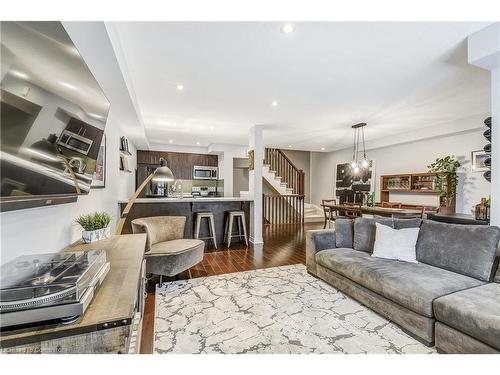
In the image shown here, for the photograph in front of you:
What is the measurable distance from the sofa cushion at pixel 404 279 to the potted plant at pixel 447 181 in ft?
11.1

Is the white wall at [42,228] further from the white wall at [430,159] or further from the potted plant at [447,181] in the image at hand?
the white wall at [430,159]

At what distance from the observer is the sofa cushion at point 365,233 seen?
9.82ft

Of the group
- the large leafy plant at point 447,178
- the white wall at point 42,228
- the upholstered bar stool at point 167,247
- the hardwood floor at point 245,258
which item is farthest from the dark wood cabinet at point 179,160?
the large leafy plant at point 447,178

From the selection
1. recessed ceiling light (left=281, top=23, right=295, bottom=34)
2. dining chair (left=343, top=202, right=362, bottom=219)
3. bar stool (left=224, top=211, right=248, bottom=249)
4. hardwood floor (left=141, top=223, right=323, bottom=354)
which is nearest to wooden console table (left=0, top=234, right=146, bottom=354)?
hardwood floor (left=141, top=223, right=323, bottom=354)

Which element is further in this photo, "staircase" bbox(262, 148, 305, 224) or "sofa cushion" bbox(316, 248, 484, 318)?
"staircase" bbox(262, 148, 305, 224)

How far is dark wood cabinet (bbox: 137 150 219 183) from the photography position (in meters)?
7.24

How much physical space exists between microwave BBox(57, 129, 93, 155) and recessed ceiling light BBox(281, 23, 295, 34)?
5.72 ft

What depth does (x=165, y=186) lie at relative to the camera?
21.2 ft

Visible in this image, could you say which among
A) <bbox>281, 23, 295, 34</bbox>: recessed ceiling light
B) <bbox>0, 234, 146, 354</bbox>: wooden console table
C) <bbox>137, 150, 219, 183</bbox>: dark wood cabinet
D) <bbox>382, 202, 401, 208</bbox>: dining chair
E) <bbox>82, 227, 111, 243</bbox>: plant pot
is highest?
<bbox>281, 23, 295, 34</bbox>: recessed ceiling light

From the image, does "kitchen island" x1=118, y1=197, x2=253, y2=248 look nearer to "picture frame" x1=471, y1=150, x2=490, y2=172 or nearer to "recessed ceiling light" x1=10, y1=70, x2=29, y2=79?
"recessed ceiling light" x1=10, y1=70, x2=29, y2=79

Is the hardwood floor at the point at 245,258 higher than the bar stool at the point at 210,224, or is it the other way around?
the bar stool at the point at 210,224
